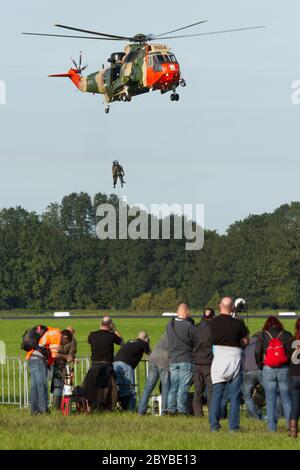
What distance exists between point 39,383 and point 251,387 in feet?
12.1

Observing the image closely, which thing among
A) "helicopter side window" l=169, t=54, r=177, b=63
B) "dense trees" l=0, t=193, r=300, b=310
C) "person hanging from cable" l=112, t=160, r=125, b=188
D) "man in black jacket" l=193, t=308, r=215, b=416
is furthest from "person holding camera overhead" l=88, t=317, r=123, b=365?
"dense trees" l=0, t=193, r=300, b=310

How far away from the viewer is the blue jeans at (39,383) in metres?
22.6

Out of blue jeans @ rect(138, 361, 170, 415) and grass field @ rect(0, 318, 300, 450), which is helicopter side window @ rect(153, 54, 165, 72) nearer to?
blue jeans @ rect(138, 361, 170, 415)

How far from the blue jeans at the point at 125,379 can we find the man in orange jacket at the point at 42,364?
1.08m

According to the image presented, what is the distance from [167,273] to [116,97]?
11695 cm

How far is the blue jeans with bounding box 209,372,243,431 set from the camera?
19156 millimetres

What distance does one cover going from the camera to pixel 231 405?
1922 cm

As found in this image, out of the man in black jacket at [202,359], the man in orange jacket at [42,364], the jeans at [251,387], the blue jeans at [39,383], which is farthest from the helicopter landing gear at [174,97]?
the man in black jacket at [202,359]

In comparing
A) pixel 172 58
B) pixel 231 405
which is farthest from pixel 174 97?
pixel 231 405

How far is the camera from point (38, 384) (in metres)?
22.6

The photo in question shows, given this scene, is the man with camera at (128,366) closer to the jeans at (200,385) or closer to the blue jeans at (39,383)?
the blue jeans at (39,383)

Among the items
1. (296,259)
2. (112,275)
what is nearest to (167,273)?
(112,275)

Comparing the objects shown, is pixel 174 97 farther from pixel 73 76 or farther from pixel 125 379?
pixel 125 379
